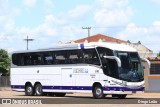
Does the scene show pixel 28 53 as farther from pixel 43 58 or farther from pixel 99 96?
pixel 99 96

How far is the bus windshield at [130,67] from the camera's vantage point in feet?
92.4

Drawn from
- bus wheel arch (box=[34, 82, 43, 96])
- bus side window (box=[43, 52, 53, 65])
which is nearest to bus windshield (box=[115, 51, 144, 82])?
bus side window (box=[43, 52, 53, 65])

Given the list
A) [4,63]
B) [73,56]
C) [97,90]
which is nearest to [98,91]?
[97,90]

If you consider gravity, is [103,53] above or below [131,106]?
above

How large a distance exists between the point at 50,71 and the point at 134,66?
22.8 ft

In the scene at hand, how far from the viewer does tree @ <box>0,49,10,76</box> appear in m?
81.5

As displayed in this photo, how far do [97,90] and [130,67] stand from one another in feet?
8.72

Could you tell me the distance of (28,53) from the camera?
34.6 m

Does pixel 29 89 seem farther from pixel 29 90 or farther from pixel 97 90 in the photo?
pixel 97 90

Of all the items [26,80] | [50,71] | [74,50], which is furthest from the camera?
[26,80]

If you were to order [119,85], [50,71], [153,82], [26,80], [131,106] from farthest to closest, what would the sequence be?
[153,82] < [26,80] < [50,71] < [119,85] < [131,106]

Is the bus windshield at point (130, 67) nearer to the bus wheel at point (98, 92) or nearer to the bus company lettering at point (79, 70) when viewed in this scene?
the bus wheel at point (98, 92)

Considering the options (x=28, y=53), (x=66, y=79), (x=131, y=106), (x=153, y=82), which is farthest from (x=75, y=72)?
(x=153, y=82)

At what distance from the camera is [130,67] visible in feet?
93.2
